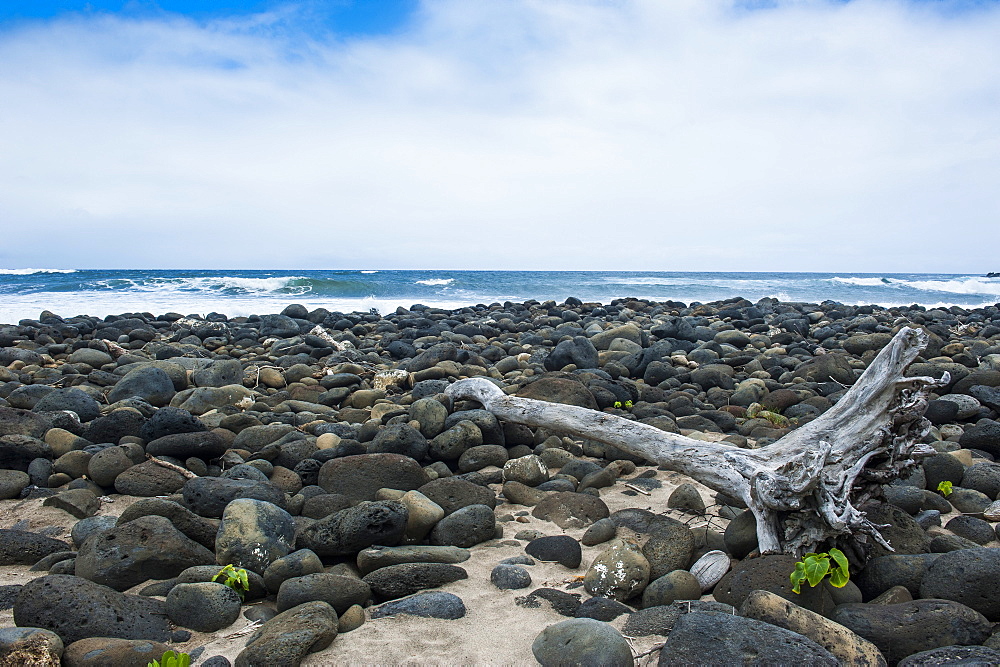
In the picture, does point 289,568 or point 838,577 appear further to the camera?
point 289,568

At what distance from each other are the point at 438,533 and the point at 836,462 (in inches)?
82.4

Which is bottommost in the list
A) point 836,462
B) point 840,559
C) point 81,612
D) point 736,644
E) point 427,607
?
point 427,607

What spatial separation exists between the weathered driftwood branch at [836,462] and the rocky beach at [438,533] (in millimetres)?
170

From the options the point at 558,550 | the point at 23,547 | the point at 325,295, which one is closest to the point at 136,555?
the point at 23,547

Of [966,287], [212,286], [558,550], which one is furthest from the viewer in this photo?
[966,287]

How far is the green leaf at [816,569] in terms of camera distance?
2.40 m

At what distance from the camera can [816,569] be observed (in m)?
2.43

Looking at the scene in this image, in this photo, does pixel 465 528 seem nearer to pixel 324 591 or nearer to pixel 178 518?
pixel 324 591

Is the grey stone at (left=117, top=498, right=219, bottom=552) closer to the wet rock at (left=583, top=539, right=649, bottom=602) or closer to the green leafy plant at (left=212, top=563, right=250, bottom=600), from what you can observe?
the green leafy plant at (left=212, top=563, right=250, bottom=600)

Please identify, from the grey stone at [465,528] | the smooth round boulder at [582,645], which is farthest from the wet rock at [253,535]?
the smooth round boulder at [582,645]

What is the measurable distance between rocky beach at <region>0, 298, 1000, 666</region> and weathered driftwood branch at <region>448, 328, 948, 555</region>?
0.17 metres

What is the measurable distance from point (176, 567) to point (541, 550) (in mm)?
1820

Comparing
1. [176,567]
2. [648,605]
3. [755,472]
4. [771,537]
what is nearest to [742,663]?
[648,605]

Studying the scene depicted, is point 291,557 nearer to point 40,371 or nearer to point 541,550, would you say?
point 541,550
